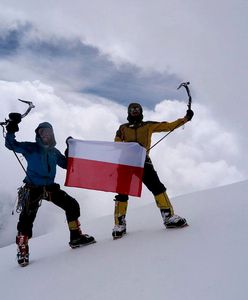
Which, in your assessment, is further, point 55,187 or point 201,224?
point 55,187

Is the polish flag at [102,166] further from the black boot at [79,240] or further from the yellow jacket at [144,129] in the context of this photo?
the black boot at [79,240]

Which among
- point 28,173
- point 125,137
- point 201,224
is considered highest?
point 125,137

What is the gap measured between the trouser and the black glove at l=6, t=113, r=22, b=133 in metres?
2.05

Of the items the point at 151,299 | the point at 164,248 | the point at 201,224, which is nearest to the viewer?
the point at 151,299

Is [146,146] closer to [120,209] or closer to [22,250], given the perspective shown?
[120,209]

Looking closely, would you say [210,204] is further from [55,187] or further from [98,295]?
[98,295]

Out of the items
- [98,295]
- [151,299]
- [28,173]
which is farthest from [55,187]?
[151,299]

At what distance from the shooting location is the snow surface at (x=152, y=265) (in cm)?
362

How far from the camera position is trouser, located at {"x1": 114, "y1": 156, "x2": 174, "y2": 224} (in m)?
6.27

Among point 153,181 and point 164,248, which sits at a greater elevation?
point 153,181

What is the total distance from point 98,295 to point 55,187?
9.60ft

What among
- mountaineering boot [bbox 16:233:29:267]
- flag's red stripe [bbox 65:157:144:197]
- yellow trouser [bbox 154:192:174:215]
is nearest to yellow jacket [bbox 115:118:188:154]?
flag's red stripe [bbox 65:157:144:197]

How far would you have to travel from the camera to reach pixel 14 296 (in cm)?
459

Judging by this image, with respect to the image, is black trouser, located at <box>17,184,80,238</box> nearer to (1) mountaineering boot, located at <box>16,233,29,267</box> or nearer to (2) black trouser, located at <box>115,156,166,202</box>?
(1) mountaineering boot, located at <box>16,233,29,267</box>
